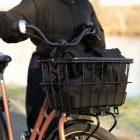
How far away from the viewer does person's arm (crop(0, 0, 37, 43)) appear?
12.2ft

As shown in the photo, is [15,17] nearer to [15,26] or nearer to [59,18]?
[15,26]

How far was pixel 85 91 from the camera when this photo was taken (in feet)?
11.3

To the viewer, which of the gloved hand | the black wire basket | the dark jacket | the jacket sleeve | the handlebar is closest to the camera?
the black wire basket

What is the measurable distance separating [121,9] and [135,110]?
95.3 feet

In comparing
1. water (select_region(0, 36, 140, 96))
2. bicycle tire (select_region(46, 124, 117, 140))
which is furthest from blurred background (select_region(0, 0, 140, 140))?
bicycle tire (select_region(46, 124, 117, 140))

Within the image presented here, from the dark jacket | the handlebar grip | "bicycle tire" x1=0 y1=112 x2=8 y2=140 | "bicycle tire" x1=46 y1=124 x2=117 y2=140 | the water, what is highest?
the handlebar grip

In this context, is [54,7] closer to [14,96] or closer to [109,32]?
[14,96]

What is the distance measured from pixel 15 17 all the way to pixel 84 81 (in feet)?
2.34

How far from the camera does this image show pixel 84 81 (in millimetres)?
3414

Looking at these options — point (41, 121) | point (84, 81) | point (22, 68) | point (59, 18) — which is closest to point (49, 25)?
point (59, 18)

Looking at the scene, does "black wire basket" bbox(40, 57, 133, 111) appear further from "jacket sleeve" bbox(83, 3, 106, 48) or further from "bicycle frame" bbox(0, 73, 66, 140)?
"jacket sleeve" bbox(83, 3, 106, 48)

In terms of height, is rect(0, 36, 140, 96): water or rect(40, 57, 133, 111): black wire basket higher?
rect(40, 57, 133, 111): black wire basket

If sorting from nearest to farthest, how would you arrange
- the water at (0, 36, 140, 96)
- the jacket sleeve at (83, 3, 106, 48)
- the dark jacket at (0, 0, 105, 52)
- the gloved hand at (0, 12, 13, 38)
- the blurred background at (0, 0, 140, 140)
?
1. the gloved hand at (0, 12, 13, 38)
2. the jacket sleeve at (83, 3, 106, 48)
3. the dark jacket at (0, 0, 105, 52)
4. the blurred background at (0, 0, 140, 140)
5. the water at (0, 36, 140, 96)

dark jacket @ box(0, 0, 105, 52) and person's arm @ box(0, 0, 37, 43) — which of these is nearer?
person's arm @ box(0, 0, 37, 43)
